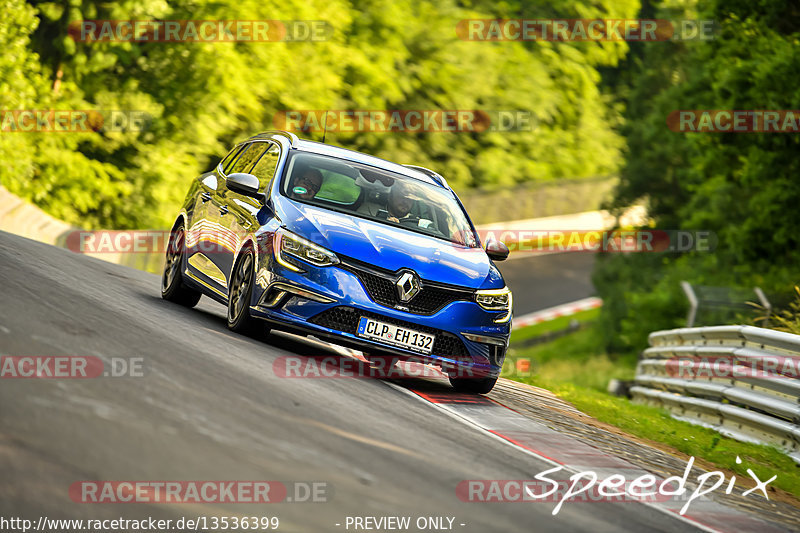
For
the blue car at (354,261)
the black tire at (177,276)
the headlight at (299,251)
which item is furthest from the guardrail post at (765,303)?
the headlight at (299,251)

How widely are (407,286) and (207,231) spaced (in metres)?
2.94

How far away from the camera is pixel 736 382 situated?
41.9 ft

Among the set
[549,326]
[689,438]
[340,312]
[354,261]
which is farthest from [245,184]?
[549,326]

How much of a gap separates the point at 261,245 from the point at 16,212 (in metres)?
11.7

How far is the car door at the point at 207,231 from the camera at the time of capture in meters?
10.8

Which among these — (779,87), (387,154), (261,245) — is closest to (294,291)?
(261,245)

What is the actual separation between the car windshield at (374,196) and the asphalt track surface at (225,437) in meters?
1.61

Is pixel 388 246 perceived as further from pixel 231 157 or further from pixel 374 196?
pixel 231 157

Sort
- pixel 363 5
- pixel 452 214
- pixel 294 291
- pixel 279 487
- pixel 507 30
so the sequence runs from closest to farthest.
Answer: pixel 279 487
pixel 294 291
pixel 452 214
pixel 363 5
pixel 507 30

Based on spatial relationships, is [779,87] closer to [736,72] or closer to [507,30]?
[736,72]

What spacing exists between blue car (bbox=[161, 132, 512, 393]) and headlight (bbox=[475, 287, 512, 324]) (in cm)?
1

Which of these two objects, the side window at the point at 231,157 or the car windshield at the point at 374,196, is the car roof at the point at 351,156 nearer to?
the car windshield at the point at 374,196

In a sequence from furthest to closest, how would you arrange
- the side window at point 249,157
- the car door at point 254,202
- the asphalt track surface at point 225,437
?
1. the side window at point 249,157
2. the car door at point 254,202
3. the asphalt track surface at point 225,437

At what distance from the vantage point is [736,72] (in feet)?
70.4
